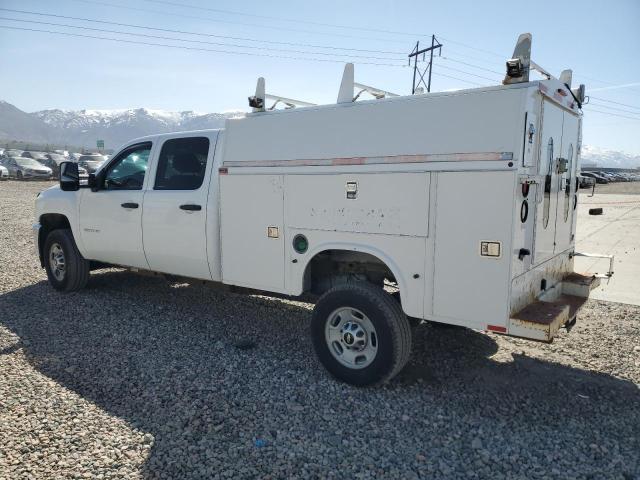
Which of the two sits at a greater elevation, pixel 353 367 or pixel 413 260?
pixel 413 260

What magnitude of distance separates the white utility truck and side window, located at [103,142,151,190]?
0.36m

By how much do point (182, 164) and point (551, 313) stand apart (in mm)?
3940

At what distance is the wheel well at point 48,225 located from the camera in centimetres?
709

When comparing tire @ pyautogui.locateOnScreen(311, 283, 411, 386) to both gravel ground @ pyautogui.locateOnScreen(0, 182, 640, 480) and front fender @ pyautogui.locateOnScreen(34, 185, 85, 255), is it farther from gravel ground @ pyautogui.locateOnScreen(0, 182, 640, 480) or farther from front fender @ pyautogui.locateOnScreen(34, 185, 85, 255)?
front fender @ pyautogui.locateOnScreen(34, 185, 85, 255)

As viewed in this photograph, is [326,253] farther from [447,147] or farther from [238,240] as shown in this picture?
[447,147]

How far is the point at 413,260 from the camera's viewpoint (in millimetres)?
3912

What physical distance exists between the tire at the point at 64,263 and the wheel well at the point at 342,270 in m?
3.73

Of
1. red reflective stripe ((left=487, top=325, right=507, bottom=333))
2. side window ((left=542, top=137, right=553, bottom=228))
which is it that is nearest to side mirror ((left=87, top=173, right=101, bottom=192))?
red reflective stripe ((left=487, top=325, right=507, bottom=333))

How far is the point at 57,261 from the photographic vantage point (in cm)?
707

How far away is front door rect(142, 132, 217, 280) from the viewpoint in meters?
5.29

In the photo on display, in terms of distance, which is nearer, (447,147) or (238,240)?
(447,147)

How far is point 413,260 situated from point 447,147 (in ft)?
2.88

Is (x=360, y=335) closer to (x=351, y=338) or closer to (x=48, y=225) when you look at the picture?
(x=351, y=338)

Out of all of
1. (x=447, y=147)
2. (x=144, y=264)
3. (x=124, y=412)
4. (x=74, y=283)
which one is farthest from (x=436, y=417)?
(x=74, y=283)
